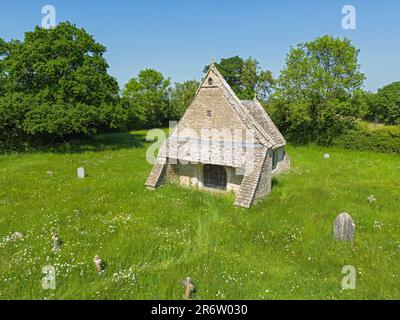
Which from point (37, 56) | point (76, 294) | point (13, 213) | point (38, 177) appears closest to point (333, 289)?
point (76, 294)

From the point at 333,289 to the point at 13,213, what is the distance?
47.2ft

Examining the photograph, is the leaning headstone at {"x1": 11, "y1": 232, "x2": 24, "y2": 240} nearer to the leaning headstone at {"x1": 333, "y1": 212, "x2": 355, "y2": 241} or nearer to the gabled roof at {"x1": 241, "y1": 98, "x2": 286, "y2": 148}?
the leaning headstone at {"x1": 333, "y1": 212, "x2": 355, "y2": 241}

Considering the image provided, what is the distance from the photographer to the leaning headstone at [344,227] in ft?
37.0

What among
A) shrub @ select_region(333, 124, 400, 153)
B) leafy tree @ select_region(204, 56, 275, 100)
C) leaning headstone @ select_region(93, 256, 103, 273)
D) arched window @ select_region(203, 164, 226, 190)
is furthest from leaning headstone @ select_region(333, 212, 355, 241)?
leafy tree @ select_region(204, 56, 275, 100)

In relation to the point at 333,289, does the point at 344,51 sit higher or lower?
higher

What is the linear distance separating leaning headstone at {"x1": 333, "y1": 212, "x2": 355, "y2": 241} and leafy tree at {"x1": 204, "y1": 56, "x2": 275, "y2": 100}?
158 ft

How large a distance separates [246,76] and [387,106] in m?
29.6

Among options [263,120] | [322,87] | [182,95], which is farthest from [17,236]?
[182,95]

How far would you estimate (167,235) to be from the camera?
11867mm

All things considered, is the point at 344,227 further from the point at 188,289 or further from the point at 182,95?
the point at 182,95

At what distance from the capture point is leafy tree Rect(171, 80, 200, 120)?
6525 cm

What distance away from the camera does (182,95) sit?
6800cm

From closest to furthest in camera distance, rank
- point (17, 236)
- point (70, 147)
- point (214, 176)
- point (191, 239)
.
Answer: point (17, 236) < point (191, 239) < point (214, 176) < point (70, 147)
